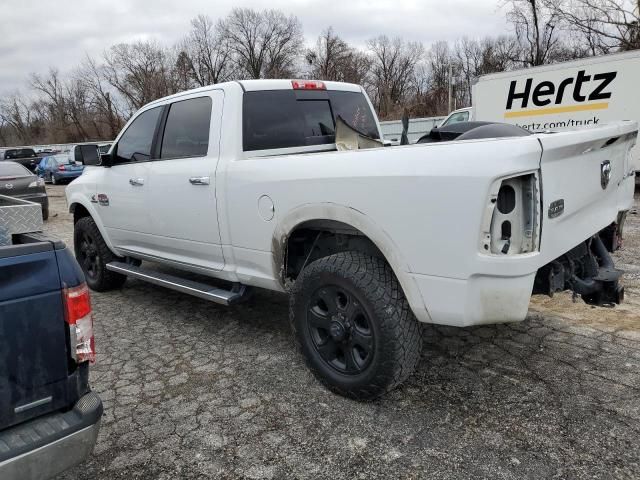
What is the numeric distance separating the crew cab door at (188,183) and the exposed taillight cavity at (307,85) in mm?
660

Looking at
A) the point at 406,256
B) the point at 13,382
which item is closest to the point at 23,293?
the point at 13,382

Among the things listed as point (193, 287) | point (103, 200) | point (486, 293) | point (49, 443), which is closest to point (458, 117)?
point (103, 200)

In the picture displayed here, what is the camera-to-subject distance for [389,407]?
304 centimetres

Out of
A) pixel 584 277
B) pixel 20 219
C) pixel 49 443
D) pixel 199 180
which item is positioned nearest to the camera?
pixel 49 443

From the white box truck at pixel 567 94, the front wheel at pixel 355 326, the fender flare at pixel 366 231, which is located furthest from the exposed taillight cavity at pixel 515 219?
the white box truck at pixel 567 94

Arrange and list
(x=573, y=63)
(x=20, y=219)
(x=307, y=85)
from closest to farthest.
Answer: (x=20, y=219) < (x=307, y=85) < (x=573, y=63)

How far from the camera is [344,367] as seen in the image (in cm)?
309

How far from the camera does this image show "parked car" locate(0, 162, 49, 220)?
1116 centimetres

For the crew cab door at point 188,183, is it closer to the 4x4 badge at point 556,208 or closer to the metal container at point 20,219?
the metal container at point 20,219

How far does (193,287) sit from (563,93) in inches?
387

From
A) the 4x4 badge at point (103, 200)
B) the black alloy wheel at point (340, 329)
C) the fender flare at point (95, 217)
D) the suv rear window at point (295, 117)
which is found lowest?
the black alloy wheel at point (340, 329)

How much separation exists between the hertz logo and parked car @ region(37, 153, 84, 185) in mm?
17658

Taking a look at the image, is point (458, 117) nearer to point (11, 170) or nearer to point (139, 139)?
point (139, 139)

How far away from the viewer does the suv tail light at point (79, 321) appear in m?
1.99
